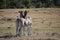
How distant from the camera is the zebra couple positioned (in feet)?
34.8

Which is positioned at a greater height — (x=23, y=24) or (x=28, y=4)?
(x=23, y=24)

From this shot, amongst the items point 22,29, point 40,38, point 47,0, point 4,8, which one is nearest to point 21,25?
point 22,29

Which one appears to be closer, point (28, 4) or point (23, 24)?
point (23, 24)

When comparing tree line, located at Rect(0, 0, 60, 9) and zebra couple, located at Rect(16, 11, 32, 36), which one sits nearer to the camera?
zebra couple, located at Rect(16, 11, 32, 36)

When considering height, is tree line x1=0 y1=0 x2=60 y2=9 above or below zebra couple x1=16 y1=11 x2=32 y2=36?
below

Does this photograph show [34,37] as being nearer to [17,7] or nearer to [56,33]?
[56,33]

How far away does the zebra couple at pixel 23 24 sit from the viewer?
1060cm

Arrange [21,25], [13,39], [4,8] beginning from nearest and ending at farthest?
[13,39] < [21,25] < [4,8]

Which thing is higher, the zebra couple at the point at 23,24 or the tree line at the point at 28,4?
the zebra couple at the point at 23,24

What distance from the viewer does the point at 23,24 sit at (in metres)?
10.7

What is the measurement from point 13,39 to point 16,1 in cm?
1241

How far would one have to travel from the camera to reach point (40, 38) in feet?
33.7

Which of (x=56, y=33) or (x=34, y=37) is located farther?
(x=56, y=33)

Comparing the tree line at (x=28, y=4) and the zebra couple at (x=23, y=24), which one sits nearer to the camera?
the zebra couple at (x=23, y=24)
